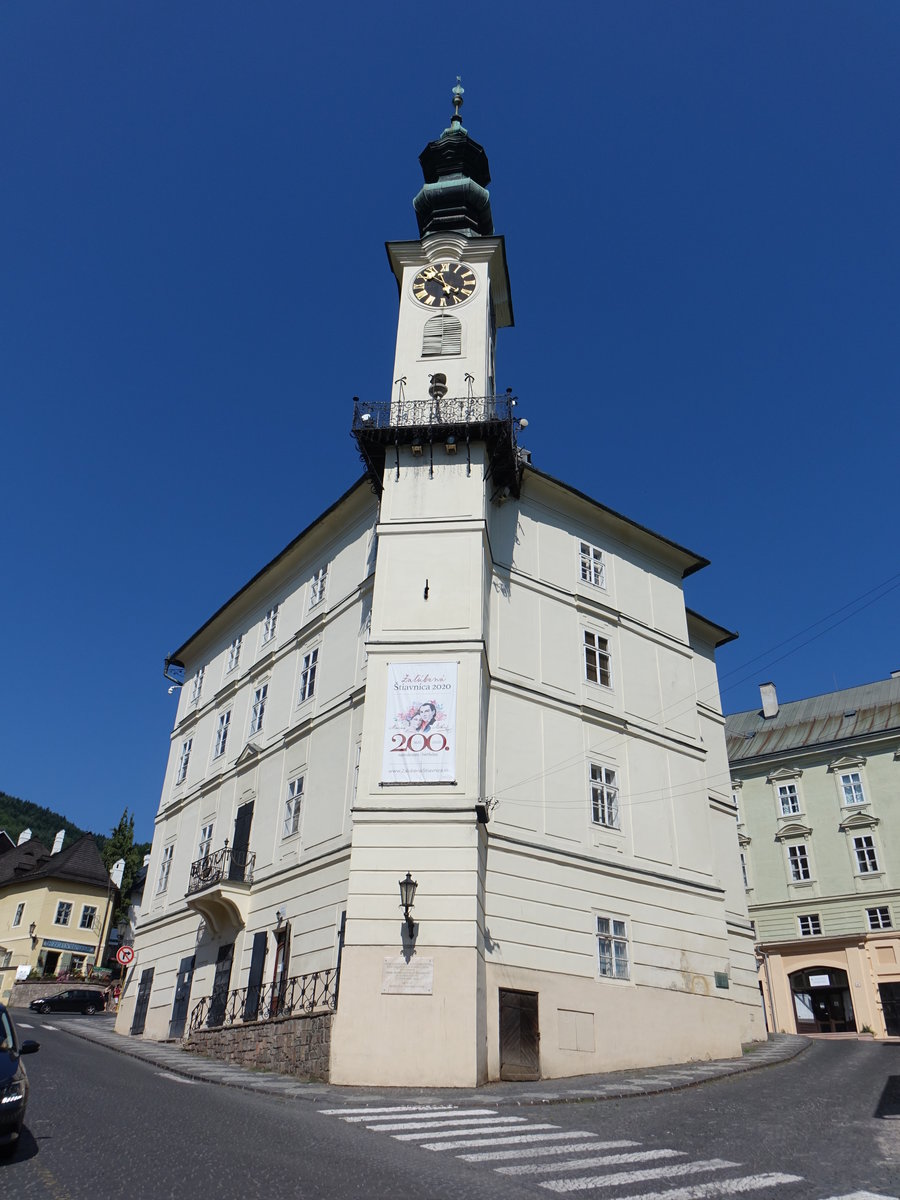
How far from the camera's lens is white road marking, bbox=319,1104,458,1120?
1242 centimetres

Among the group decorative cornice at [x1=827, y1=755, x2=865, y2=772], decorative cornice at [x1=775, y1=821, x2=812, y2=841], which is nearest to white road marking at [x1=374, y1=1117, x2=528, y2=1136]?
decorative cornice at [x1=775, y1=821, x2=812, y2=841]

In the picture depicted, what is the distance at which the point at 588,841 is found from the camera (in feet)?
74.4

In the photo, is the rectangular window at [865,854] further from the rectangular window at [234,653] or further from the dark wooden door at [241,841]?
the rectangular window at [234,653]

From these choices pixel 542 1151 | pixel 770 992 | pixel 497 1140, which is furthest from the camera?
pixel 770 992

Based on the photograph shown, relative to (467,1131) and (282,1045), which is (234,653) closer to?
(282,1045)

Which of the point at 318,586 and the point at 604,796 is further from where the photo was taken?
the point at 318,586

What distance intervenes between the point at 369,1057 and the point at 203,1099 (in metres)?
4.49

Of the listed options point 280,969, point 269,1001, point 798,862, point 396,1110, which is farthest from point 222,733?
point 798,862

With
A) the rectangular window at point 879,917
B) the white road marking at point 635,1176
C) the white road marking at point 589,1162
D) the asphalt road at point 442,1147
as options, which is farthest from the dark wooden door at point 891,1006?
the white road marking at point 635,1176

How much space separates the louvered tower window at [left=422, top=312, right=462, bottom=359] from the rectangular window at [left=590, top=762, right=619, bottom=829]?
41.0 ft

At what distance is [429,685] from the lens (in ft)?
68.3

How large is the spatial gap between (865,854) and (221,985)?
1187 inches

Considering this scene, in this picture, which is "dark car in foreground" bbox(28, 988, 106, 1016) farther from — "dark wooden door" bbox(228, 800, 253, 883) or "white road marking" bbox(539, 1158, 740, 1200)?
"white road marking" bbox(539, 1158, 740, 1200)

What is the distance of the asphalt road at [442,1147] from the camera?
292 inches
